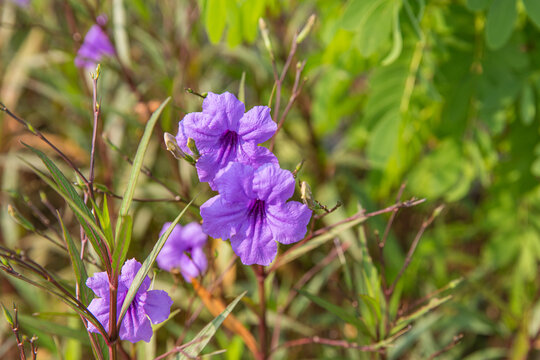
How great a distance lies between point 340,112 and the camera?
6.98ft

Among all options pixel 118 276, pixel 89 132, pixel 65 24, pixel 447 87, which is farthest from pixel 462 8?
pixel 65 24

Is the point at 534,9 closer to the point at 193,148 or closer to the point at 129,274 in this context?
the point at 193,148

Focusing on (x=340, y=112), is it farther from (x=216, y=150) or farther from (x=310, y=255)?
(x=216, y=150)

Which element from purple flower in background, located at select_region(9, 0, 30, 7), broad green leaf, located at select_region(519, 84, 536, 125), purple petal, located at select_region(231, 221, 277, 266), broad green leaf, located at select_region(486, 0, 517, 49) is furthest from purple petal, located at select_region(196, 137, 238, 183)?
purple flower in background, located at select_region(9, 0, 30, 7)

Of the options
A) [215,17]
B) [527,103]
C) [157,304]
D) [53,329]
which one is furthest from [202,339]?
[527,103]

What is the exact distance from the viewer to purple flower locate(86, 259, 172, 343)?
36.1 inches

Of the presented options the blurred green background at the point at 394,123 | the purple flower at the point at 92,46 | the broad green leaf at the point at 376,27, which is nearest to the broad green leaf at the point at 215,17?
the blurred green background at the point at 394,123

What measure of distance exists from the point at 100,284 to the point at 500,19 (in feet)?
3.94

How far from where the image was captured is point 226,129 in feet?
3.01

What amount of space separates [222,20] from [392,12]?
0.48m

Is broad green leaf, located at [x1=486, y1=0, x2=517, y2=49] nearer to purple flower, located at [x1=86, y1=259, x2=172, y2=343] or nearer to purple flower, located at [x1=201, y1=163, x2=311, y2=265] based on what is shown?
purple flower, located at [x1=201, y1=163, x2=311, y2=265]

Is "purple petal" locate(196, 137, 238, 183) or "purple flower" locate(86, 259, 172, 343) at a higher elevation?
"purple petal" locate(196, 137, 238, 183)

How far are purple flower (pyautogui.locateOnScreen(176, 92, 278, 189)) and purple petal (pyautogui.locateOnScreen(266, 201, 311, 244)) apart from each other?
0.29 feet

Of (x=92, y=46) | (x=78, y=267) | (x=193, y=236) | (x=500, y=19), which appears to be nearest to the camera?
(x=78, y=267)
